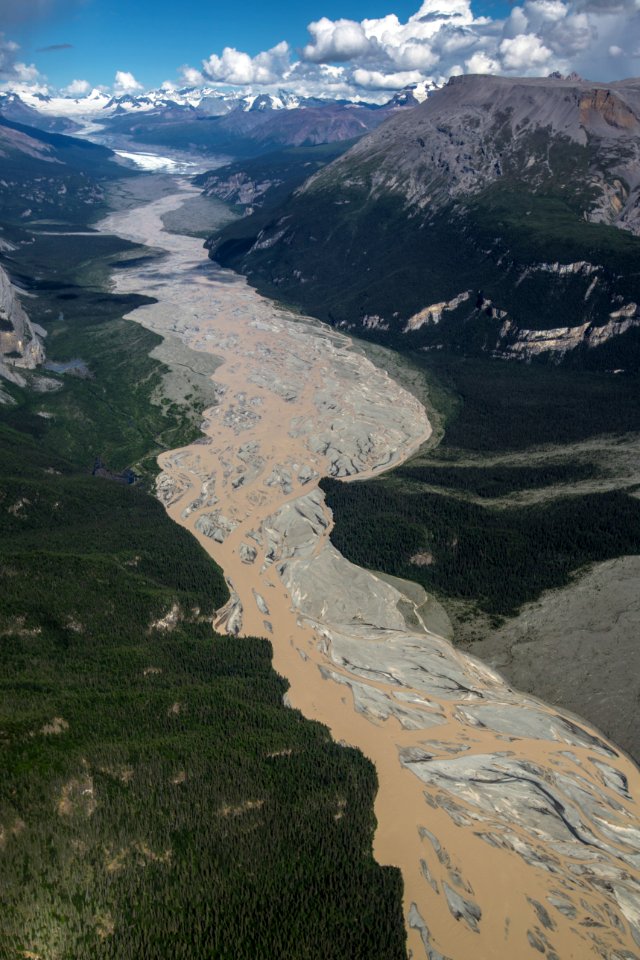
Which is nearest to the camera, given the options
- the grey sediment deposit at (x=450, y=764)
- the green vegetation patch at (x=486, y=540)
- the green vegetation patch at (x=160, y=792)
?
the green vegetation patch at (x=160, y=792)

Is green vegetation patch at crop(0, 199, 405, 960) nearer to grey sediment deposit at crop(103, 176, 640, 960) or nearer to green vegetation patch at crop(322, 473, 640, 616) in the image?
grey sediment deposit at crop(103, 176, 640, 960)

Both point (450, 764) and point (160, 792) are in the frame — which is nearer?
point (160, 792)

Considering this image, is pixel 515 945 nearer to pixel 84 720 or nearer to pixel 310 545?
pixel 84 720

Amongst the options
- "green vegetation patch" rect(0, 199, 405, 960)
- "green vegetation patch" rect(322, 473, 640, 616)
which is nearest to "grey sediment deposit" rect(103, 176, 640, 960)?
"green vegetation patch" rect(0, 199, 405, 960)

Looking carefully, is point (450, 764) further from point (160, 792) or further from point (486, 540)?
point (486, 540)

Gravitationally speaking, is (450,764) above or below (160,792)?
below

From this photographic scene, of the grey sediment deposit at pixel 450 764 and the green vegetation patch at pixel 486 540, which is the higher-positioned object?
the green vegetation patch at pixel 486 540

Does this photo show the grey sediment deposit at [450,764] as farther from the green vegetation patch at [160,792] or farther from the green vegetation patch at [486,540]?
the green vegetation patch at [486,540]

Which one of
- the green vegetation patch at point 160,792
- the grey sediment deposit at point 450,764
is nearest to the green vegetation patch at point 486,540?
the grey sediment deposit at point 450,764

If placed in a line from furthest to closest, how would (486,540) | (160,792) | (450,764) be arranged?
1. (486,540)
2. (450,764)
3. (160,792)

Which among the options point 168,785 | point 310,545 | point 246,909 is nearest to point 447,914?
point 246,909

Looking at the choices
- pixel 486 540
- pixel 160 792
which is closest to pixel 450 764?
pixel 160 792

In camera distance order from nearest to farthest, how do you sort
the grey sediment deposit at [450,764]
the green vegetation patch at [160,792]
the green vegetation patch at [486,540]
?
the green vegetation patch at [160,792] → the grey sediment deposit at [450,764] → the green vegetation patch at [486,540]
